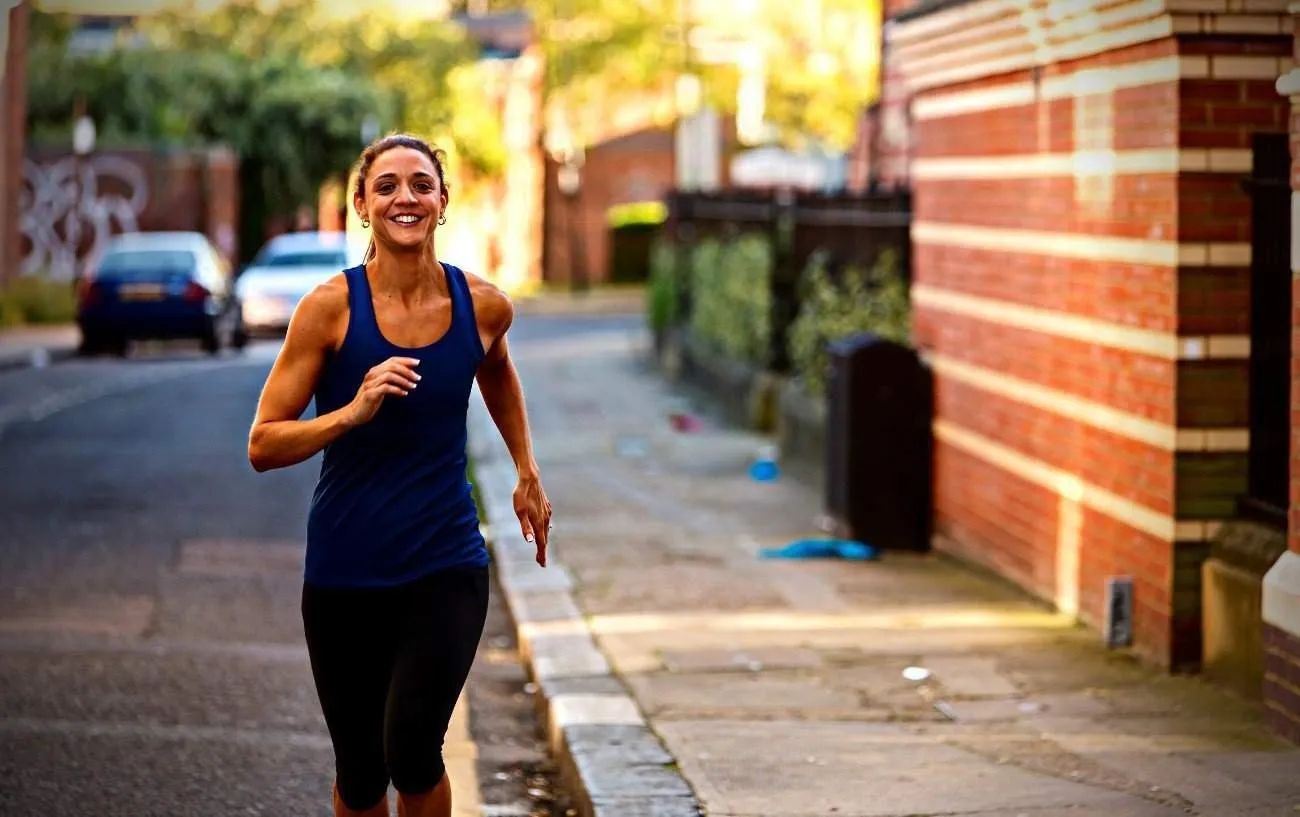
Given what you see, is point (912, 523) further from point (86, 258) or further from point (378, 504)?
point (86, 258)

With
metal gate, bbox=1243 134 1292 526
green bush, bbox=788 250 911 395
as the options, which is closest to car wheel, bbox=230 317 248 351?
green bush, bbox=788 250 911 395

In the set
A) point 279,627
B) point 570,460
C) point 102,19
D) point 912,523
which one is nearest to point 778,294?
point 570,460

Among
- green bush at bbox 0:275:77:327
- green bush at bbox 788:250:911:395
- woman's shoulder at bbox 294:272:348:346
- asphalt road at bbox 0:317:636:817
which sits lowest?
asphalt road at bbox 0:317:636:817

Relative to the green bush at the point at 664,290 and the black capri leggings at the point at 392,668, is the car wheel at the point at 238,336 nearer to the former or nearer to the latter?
the green bush at the point at 664,290

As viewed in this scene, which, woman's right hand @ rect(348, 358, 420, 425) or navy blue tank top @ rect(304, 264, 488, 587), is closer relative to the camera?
woman's right hand @ rect(348, 358, 420, 425)

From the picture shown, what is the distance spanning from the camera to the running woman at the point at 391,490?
4926 mm

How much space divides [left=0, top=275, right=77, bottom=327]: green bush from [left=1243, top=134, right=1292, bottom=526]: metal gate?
2865 centimetres

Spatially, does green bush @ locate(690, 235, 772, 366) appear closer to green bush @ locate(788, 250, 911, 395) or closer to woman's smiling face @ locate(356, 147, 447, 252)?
green bush @ locate(788, 250, 911, 395)

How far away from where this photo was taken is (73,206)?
150 feet

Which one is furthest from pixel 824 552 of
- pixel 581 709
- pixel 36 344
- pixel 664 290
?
pixel 36 344

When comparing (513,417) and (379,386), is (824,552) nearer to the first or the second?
(513,417)

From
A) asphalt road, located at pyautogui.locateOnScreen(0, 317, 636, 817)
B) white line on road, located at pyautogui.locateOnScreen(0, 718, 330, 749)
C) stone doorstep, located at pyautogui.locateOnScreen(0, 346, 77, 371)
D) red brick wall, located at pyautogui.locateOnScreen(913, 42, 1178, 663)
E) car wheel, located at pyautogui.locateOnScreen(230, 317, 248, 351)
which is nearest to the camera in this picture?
asphalt road, located at pyautogui.locateOnScreen(0, 317, 636, 817)

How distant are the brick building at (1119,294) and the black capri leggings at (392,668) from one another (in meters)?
3.32

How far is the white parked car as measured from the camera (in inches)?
1296
